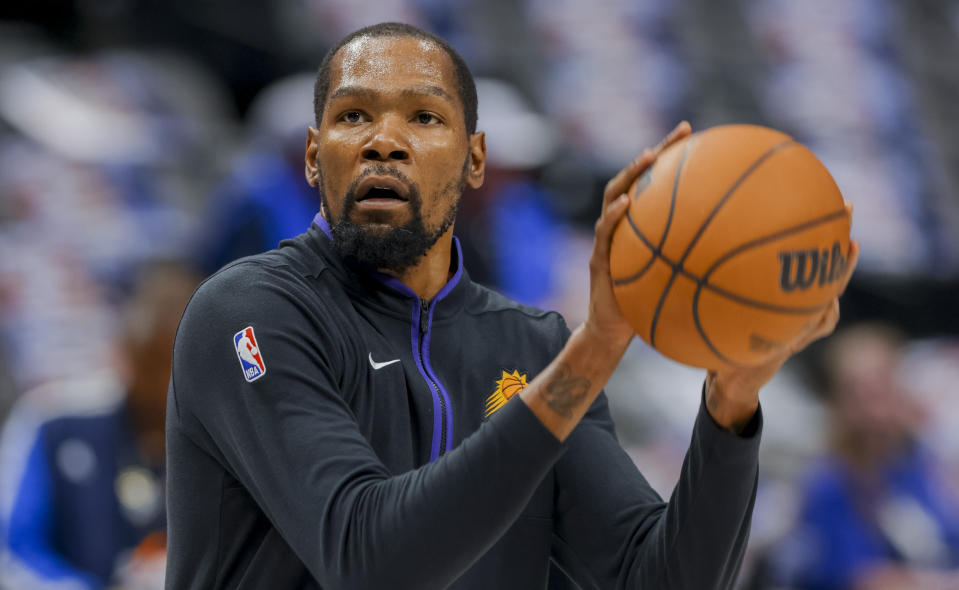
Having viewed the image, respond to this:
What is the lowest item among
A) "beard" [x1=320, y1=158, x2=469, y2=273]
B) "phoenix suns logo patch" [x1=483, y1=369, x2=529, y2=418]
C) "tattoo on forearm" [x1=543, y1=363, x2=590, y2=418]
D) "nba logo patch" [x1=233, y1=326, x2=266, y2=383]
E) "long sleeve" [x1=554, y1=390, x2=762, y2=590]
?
"long sleeve" [x1=554, y1=390, x2=762, y2=590]

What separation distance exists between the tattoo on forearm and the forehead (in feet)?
2.80

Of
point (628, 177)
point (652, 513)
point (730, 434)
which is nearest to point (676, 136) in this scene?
point (628, 177)

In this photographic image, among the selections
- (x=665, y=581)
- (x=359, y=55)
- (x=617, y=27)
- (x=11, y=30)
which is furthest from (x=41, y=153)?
(x=665, y=581)

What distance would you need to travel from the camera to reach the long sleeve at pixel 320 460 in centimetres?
204

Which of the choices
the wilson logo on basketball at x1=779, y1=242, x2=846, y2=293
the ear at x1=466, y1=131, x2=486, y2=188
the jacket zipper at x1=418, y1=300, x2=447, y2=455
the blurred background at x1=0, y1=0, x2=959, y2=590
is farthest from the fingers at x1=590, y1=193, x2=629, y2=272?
the blurred background at x1=0, y1=0, x2=959, y2=590

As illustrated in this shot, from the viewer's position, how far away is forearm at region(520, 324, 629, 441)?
6.87ft

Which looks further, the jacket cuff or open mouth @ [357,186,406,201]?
open mouth @ [357,186,406,201]

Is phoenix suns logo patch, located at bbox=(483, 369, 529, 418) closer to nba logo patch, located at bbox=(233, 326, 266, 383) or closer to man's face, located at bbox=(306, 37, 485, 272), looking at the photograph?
man's face, located at bbox=(306, 37, 485, 272)

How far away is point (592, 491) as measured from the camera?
2732 mm

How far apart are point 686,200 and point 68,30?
645 centimetres

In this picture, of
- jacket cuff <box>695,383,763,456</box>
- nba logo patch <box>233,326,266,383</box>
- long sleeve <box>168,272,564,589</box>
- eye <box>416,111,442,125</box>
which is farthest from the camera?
eye <box>416,111,442,125</box>

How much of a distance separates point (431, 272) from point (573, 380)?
0.76 m

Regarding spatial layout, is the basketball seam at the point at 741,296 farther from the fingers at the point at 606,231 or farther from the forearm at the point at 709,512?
the forearm at the point at 709,512

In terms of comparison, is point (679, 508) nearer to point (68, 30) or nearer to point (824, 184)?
point (824, 184)
